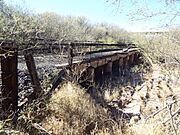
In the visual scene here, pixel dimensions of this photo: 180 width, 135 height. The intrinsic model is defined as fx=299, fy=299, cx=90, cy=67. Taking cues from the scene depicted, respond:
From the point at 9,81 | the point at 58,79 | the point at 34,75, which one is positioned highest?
the point at 9,81

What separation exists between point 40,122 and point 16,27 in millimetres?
1814

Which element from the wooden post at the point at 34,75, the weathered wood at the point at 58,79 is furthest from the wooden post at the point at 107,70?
the wooden post at the point at 34,75

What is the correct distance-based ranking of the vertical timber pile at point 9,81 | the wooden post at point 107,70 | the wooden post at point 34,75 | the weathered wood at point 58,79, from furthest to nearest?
1. the wooden post at point 107,70
2. the weathered wood at point 58,79
3. the wooden post at point 34,75
4. the vertical timber pile at point 9,81

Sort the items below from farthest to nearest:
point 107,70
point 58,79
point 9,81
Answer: point 107,70 < point 58,79 < point 9,81

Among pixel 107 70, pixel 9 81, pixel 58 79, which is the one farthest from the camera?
pixel 107 70

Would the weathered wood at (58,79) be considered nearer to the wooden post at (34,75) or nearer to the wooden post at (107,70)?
the wooden post at (34,75)

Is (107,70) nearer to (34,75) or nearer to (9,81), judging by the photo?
(34,75)

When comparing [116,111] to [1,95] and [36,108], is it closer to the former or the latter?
[36,108]

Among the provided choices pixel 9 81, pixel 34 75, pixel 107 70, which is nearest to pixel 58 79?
pixel 34 75

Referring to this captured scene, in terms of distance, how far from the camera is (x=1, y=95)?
15.0 feet

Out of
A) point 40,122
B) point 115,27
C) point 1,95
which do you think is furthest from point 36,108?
point 115,27

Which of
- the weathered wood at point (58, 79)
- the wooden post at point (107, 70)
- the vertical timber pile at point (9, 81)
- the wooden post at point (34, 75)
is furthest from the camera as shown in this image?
the wooden post at point (107, 70)

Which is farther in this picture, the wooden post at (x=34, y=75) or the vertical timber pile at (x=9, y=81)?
the wooden post at (x=34, y=75)

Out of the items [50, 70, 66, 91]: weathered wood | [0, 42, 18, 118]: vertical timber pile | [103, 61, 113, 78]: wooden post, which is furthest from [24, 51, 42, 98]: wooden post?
[103, 61, 113, 78]: wooden post
